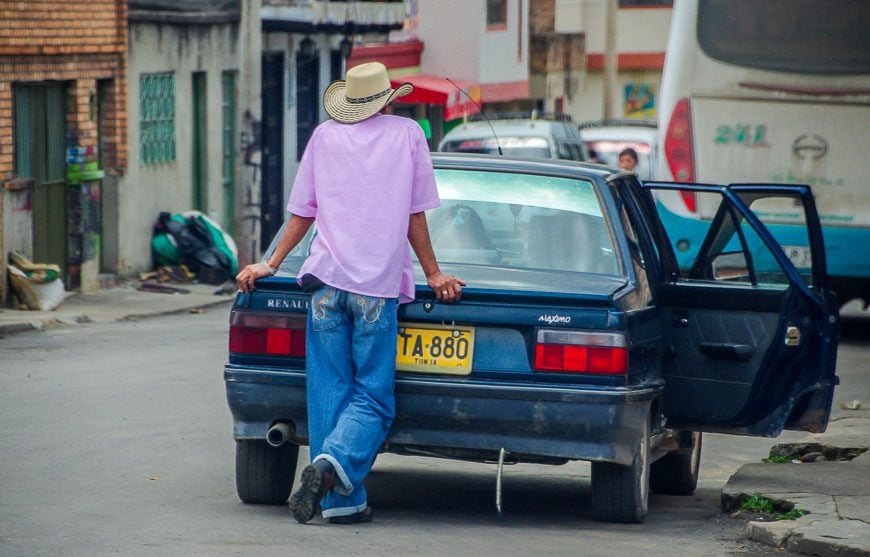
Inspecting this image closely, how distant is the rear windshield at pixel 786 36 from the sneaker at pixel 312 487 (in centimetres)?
→ 946

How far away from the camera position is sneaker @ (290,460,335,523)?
6.59 meters

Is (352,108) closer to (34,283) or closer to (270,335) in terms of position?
(270,335)

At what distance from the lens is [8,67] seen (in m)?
17.8

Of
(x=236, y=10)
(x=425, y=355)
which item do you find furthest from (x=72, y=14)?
(x=425, y=355)

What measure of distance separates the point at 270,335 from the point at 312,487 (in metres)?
0.71

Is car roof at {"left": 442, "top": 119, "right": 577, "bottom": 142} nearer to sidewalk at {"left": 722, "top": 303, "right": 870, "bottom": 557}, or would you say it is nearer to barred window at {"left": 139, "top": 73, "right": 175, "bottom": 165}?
barred window at {"left": 139, "top": 73, "right": 175, "bottom": 165}

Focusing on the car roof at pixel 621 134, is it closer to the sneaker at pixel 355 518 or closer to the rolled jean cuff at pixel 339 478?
the sneaker at pixel 355 518

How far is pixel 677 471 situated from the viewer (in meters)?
8.58

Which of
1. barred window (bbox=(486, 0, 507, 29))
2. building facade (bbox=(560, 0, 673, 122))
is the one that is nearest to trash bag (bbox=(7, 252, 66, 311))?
barred window (bbox=(486, 0, 507, 29))

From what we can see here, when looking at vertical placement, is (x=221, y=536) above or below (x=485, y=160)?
below

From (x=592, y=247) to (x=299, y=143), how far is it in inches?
930

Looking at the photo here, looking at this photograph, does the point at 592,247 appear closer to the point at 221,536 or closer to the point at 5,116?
the point at 221,536

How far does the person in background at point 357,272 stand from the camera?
6734 millimetres

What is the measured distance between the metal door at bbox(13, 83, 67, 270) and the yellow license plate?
40.2ft
